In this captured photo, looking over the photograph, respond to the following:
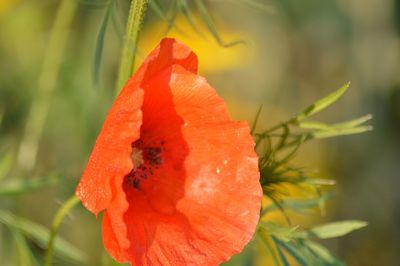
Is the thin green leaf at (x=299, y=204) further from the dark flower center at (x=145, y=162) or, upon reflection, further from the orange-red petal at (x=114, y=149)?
the orange-red petal at (x=114, y=149)

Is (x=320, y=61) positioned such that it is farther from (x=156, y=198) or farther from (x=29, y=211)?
(x=156, y=198)

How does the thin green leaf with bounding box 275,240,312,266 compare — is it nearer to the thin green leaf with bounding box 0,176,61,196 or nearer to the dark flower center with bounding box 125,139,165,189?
the dark flower center with bounding box 125,139,165,189

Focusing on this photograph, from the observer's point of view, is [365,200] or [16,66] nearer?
[16,66]

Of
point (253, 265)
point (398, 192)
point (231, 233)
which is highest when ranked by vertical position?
point (231, 233)

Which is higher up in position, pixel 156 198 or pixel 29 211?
pixel 156 198

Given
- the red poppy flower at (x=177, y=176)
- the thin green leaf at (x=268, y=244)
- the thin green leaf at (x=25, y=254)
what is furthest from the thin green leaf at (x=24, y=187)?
the thin green leaf at (x=268, y=244)

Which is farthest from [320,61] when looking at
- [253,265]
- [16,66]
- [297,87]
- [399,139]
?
[253,265]
